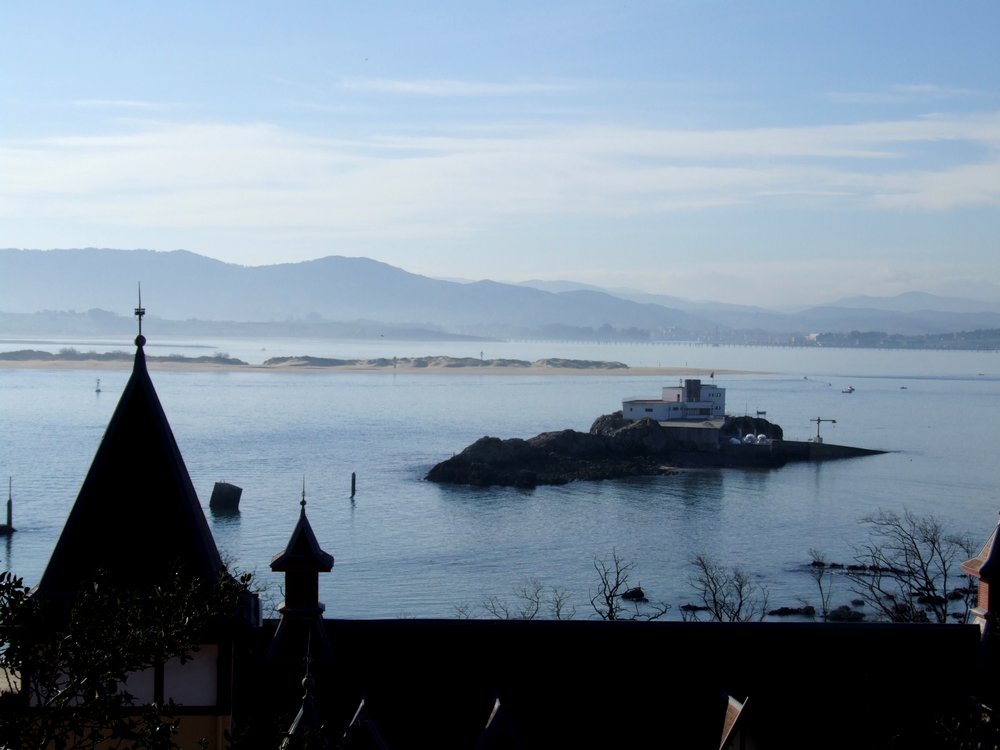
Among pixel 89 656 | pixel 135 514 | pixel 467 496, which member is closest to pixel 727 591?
pixel 467 496

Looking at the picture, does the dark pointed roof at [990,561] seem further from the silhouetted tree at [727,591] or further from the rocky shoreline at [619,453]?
the rocky shoreline at [619,453]

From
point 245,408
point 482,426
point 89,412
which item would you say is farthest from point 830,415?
point 89,412

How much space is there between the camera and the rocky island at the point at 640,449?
186 feet

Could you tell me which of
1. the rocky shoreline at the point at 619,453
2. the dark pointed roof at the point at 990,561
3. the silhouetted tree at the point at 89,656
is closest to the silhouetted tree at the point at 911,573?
the dark pointed roof at the point at 990,561

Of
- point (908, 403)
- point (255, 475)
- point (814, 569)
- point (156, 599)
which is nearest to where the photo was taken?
point (156, 599)

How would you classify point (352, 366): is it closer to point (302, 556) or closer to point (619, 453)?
point (619, 453)

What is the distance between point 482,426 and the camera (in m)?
83.2

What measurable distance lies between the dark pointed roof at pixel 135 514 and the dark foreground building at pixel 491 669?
0.04 feet

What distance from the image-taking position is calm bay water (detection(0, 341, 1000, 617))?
34344 millimetres

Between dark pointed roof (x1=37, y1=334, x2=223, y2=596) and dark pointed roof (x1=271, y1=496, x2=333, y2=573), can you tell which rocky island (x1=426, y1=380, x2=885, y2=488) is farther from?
dark pointed roof (x1=37, y1=334, x2=223, y2=596)

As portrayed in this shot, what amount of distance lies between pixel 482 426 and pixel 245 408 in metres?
23.4

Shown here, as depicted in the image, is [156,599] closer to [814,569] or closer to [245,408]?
[814,569]

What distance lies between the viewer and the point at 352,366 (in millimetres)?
171500

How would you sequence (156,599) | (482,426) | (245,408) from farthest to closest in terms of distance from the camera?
1. (245,408)
2. (482,426)
3. (156,599)
